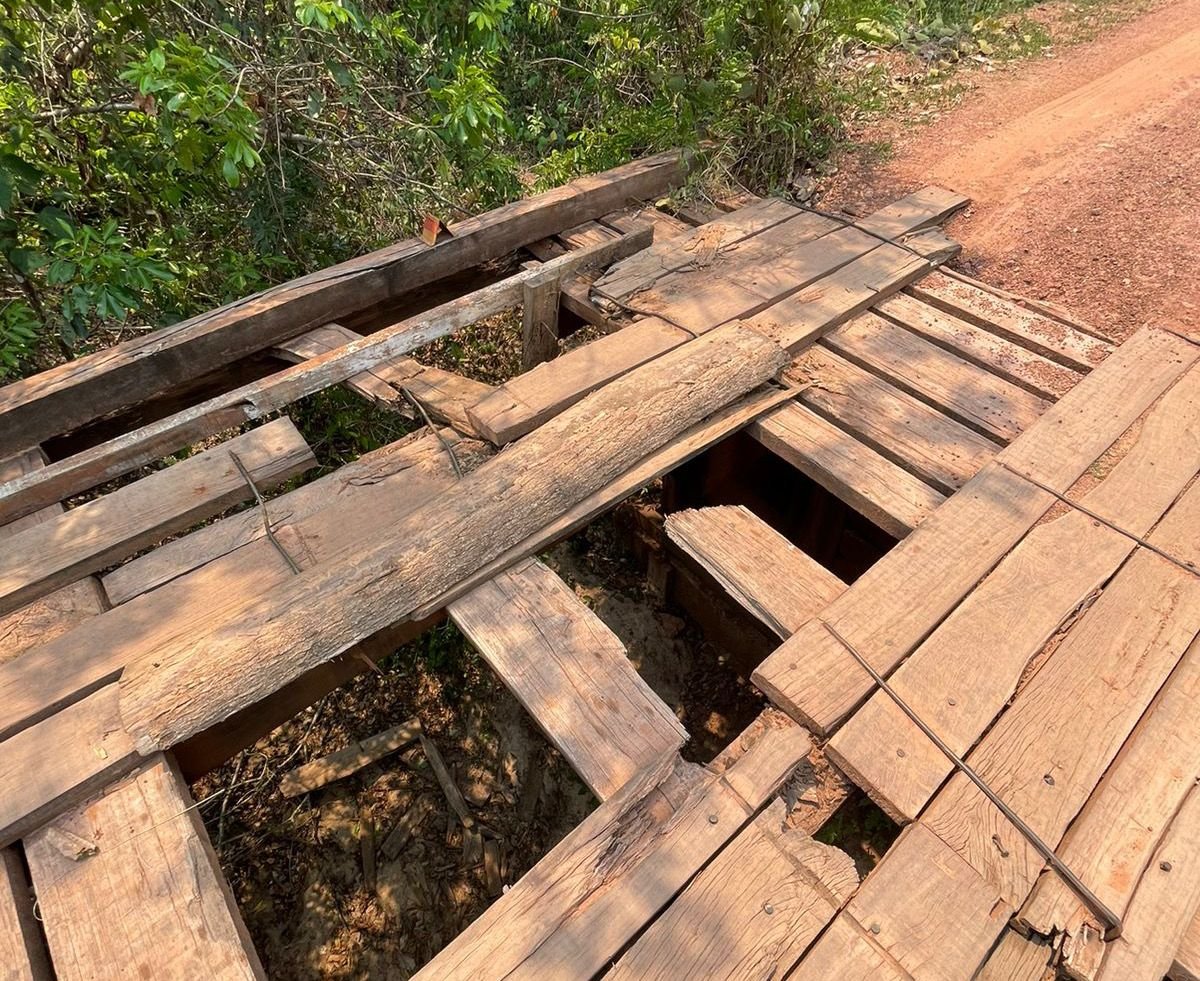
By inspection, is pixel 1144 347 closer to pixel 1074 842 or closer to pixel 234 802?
pixel 1074 842

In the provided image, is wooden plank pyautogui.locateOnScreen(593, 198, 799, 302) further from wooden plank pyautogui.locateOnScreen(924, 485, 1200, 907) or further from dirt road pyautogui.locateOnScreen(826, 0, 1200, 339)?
wooden plank pyautogui.locateOnScreen(924, 485, 1200, 907)

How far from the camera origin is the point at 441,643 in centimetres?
487

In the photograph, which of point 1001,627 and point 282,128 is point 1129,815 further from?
point 282,128

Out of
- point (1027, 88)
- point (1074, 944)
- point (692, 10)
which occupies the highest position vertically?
point (692, 10)

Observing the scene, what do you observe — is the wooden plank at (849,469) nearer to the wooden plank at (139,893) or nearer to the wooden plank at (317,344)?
the wooden plank at (317,344)

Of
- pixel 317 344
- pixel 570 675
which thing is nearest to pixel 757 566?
pixel 570 675

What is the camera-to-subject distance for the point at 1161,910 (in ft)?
5.90

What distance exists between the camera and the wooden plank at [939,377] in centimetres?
306

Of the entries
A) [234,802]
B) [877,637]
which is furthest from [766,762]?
[234,802]

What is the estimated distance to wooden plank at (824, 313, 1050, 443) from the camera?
10.0 feet

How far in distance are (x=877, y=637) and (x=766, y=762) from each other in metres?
0.58

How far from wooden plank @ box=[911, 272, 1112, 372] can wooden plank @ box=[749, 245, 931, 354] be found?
145 mm

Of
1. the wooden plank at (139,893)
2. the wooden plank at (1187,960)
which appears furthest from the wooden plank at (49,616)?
the wooden plank at (1187,960)

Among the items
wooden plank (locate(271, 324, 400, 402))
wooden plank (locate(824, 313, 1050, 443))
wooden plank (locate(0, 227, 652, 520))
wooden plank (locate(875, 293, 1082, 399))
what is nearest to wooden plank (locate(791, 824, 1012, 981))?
wooden plank (locate(824, 313, 1050, 443))
